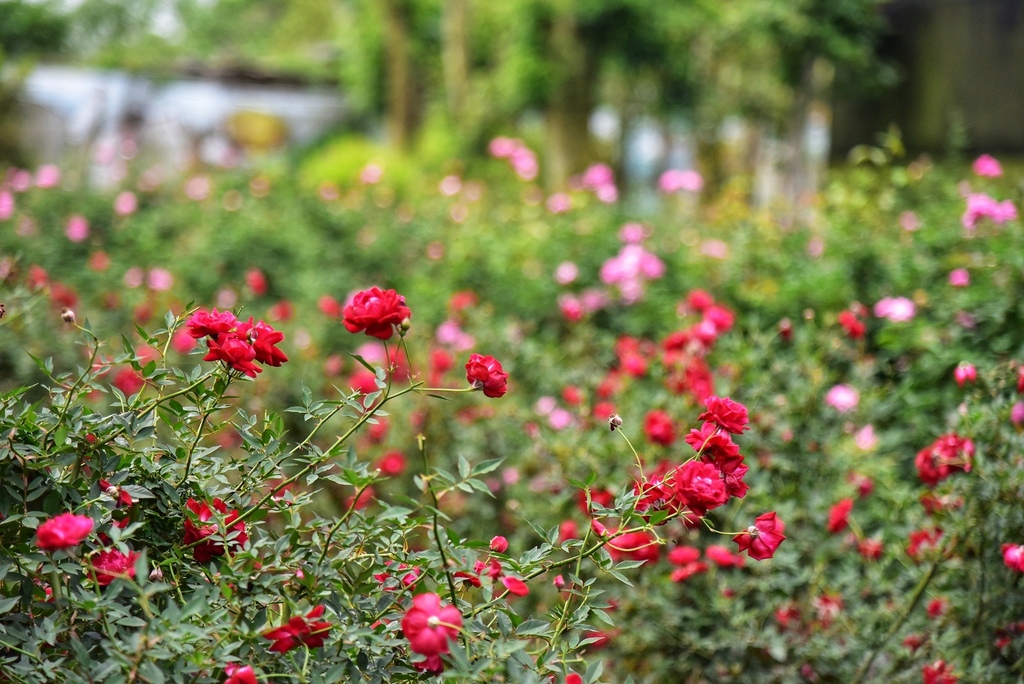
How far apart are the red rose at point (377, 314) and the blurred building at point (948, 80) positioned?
266 inches

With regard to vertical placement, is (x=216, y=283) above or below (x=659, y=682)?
below

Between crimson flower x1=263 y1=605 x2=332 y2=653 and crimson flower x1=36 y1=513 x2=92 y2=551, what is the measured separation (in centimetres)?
24

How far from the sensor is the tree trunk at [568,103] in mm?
11578

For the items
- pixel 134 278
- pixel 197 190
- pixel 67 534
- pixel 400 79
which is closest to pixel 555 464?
pixel 67 534

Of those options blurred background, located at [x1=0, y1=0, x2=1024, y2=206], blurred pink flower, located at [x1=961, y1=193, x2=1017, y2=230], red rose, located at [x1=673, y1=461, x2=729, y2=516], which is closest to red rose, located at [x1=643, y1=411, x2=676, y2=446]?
red rose, located at [x1=673, y1=461, x2=729, y2=516]

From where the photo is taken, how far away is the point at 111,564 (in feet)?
3.86

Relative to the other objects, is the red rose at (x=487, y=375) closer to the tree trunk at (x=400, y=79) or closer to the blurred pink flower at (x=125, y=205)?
the blurred pink flower at (x=125, y=205)

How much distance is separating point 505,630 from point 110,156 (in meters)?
7.12

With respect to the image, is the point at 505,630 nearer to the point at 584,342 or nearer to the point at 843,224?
the point at 584,342

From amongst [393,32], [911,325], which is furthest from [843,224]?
[393,32]

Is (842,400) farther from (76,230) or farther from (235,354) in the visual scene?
(76,230)

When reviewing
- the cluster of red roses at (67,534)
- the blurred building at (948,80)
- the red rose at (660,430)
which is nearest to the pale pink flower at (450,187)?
the blurred building at (948,80)

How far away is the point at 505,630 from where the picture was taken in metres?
1.21

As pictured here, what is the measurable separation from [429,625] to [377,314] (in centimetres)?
39
